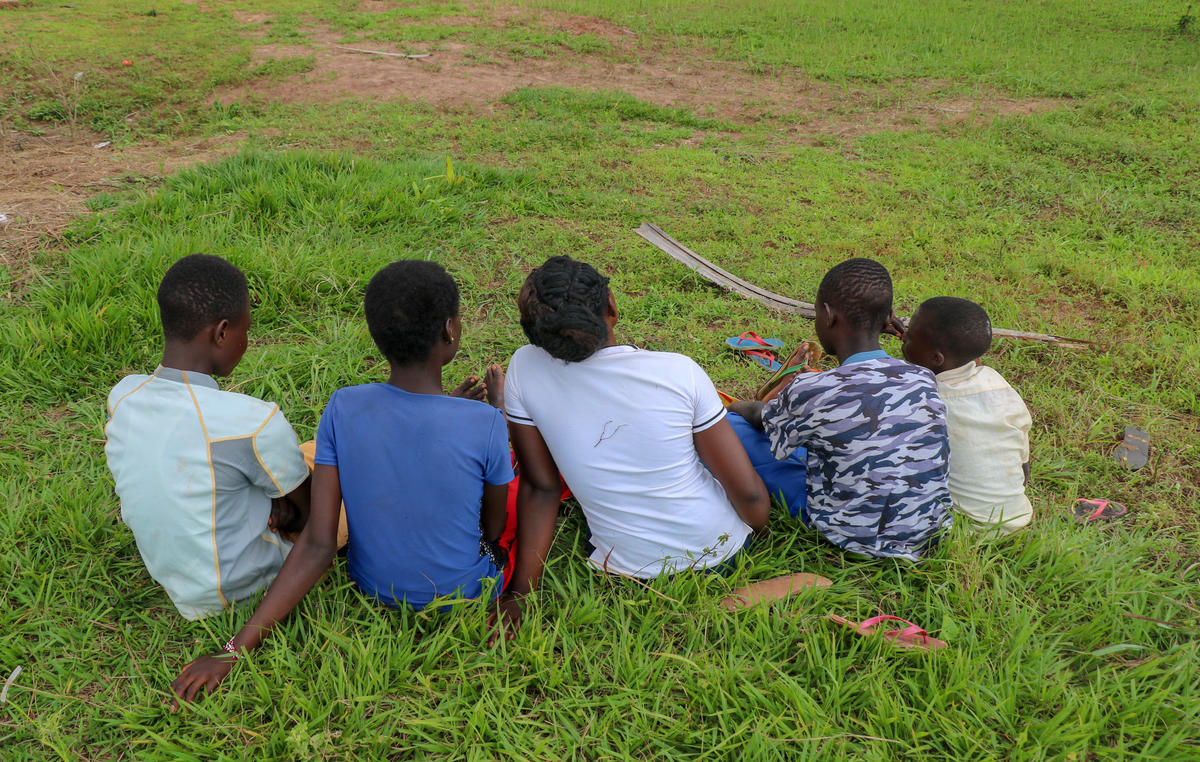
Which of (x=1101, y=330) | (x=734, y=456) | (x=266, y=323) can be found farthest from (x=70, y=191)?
(x=1101, y=330)

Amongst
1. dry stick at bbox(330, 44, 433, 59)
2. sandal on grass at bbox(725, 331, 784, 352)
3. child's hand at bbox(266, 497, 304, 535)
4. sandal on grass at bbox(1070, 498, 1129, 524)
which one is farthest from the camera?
dry stick at bbox(330, 44, 433, 59)

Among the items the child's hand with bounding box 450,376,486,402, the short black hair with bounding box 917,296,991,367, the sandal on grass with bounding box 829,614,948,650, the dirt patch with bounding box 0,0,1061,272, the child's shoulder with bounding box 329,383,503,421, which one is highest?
the dirt patch with bounding box 0,0,1061,272

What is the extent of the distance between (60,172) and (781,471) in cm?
550

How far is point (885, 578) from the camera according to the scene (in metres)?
2.40

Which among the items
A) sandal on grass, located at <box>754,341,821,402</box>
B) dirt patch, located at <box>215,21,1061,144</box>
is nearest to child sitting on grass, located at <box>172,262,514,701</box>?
sandal on grass, located at <box>754,341,821,402</box>

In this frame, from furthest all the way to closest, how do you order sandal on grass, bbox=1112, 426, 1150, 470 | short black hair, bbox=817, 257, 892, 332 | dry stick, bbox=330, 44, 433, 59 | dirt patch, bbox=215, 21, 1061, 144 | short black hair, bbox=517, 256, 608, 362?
dry stick, bbox=330, 44, 433, 59 → dirt patch, bbox=215, 21, 1061, 144 → sandal on grass, bbox=1112, 426, 1150, 470 → short black hair, bbox=817, 257, 892, 332 → short black hair, bbox=517, 256, 608, 362

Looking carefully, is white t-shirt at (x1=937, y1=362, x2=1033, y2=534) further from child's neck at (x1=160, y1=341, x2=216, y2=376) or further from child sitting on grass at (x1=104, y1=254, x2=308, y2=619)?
child's neck at (x1=160, y1=341, x2=216, y2=376)

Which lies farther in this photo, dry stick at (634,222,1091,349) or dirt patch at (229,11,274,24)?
dirt patch at (229,11,274,24)

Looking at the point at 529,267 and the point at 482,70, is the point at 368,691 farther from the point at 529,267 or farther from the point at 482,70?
the point at 482,70

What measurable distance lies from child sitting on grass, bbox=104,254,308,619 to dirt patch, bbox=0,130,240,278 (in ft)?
8.31

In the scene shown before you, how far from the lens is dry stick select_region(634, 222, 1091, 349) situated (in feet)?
12.4

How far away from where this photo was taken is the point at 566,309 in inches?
81.0

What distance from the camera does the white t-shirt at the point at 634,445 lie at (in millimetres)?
2119

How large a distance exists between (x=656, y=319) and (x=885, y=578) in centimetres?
199
